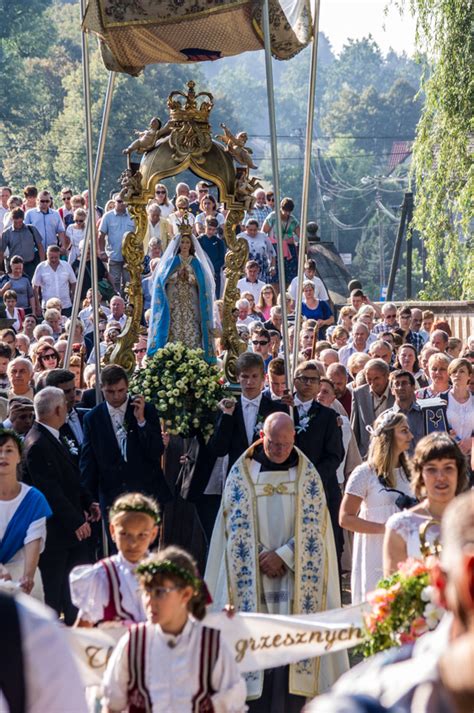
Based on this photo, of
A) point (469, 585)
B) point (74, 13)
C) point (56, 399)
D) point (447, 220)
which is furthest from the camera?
point (74, 13)

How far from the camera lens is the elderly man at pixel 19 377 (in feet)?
37.4

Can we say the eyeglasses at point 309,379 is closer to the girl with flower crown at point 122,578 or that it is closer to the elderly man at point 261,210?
the girl with flower crown at point 122,578

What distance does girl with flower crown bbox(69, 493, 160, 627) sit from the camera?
7.08 m

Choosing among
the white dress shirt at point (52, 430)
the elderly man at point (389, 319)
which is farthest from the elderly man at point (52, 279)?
the white dress shirt at point (52, 430)

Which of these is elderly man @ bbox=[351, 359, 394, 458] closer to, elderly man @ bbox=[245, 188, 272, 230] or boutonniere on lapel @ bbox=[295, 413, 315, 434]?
boutonniere on lapel @ bbox=[295, 413, 315, 434]

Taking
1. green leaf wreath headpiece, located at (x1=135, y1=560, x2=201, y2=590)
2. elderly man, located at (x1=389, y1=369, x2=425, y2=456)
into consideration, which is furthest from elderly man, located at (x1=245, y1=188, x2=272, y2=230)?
green leaf wreath headpiece, located at (x1=135, y1=560, x2=201, y2=590)

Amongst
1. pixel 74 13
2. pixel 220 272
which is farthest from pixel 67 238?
pixel 74 13

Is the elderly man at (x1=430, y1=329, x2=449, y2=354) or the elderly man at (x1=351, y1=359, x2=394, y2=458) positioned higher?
the elderly man at (x1=430, y1=329, x2=449, y2=354)

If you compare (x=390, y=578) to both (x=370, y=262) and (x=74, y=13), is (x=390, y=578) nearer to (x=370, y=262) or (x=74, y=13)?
(x=370, y=262)

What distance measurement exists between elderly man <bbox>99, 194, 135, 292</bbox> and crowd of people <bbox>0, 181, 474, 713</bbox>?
422cm

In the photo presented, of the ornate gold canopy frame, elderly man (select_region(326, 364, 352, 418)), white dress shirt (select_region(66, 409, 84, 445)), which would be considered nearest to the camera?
white dress shirt (select_region(66, 409, 84, 445))

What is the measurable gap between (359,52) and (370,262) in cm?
8581

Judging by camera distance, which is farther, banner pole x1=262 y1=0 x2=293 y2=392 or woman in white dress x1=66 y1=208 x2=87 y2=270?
woman in white dress x1=66 y1=208 x2=87 y2=270

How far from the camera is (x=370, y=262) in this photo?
3418 inches
